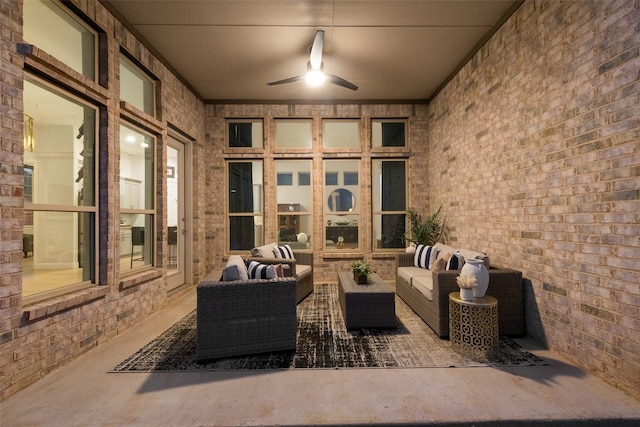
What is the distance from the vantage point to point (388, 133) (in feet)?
19.5

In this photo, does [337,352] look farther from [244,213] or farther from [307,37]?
[244,213]

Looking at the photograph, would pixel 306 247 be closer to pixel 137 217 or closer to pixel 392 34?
pixel 137 217

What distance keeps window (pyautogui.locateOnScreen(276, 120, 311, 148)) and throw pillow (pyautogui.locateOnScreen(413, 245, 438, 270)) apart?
2961 millimetres

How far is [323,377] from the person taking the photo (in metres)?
2.36

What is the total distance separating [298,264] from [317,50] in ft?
10.8

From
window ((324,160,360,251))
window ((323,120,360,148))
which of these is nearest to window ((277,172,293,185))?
window ((324,160,360,251))

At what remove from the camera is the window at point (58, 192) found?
249 cm

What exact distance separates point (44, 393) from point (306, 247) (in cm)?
419

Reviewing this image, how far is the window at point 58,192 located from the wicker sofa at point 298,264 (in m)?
1.96

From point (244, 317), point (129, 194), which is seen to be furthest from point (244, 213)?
point (244, 317)

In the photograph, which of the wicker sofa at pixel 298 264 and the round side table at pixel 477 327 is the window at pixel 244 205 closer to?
the wicker sofa at pixel 298 264

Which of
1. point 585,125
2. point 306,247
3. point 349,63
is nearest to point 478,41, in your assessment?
point 349,63

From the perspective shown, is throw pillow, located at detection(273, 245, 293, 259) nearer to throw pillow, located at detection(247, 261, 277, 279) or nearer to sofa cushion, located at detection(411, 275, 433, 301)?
throw pillow, located at detection(247, 261, 277, 279)

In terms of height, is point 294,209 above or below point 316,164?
below
